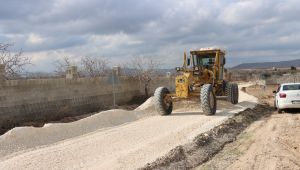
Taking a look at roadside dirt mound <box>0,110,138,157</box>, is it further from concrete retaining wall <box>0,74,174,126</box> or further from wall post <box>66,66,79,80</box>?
wall post <box>66,66,79,80</box>

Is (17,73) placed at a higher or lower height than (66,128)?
higher

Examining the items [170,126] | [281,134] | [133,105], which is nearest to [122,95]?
[133,105]

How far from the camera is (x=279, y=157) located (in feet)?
35.3

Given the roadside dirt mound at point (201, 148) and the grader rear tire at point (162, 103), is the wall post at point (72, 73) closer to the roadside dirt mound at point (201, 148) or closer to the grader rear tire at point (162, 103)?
the grader rear tire at point (162, 103)

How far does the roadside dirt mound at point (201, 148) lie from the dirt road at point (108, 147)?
1.10 ft

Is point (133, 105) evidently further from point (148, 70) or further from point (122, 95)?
point (148, 70)

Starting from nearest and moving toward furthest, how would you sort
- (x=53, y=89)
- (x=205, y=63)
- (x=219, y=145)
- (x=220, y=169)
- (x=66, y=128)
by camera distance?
(x=220, y=169) → (x=219, y=145) → (x=66, y=128) → (x=53, y=89) → (x=205, y=63)

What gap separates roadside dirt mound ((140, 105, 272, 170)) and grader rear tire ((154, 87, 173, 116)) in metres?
3.75

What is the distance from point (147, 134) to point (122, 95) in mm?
14474

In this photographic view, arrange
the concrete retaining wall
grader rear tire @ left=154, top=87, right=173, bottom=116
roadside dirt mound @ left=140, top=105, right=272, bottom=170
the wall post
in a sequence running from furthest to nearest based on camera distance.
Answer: the wall post, grader rear tire @ left=154, top=87, right=173, bottom=116, the concrete retaining wall, roadside dirt mound @ left=140, top=105, right=272, bottom=170

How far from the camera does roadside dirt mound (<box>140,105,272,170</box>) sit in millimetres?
10508

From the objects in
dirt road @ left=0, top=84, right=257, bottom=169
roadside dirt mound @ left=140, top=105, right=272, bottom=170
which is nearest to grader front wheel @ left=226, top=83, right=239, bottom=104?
roadside dirt mound @ left=140, top=105, right=272, bottom=170

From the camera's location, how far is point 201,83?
22.5 metres

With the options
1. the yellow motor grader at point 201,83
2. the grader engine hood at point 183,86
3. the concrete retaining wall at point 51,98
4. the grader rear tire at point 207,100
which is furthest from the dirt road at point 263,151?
the concrete retaining wall at point 51,98
